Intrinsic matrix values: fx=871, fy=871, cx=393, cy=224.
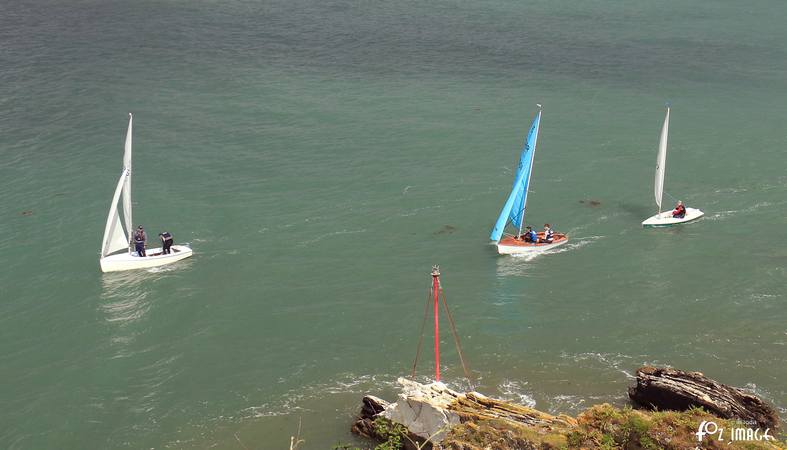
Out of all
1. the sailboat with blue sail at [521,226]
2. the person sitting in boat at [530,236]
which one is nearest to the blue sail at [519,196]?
the sailboat with blue sail at [521,226]

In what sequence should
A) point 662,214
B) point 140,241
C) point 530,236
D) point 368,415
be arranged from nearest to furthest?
point 368,415 → point 140,241 → point 530,236 → point 662,214

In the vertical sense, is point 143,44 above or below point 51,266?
above

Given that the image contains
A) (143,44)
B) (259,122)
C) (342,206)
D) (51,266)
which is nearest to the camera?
(51,266)

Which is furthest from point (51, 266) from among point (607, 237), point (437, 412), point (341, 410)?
point (607, 237)

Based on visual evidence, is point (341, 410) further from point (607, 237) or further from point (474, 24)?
point (474, 24)

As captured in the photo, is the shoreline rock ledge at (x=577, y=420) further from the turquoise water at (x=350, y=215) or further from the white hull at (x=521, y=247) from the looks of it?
the white hull at (x=521, y=247)

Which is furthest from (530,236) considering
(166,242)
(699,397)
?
(166,242)

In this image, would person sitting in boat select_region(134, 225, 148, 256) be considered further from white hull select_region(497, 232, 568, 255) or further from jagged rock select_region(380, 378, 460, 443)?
jagged rock select_region(380, 378, 460, 443)

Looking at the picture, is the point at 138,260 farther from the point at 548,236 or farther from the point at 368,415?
the point at 548,236
